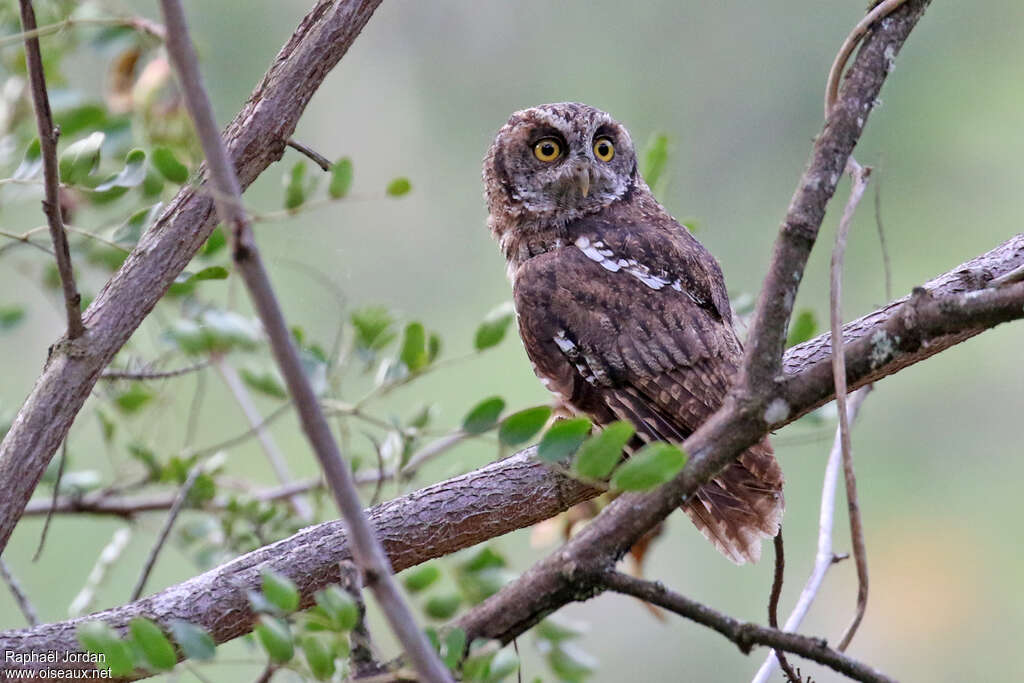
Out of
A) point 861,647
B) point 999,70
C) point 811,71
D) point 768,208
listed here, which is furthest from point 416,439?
point 999,70

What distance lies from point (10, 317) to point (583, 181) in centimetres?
167

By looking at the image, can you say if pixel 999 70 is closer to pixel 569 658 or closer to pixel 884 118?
pixel 884 118

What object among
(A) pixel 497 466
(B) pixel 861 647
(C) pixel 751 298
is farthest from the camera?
(B) pixel 861 647

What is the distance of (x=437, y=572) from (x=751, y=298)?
1.23 meters

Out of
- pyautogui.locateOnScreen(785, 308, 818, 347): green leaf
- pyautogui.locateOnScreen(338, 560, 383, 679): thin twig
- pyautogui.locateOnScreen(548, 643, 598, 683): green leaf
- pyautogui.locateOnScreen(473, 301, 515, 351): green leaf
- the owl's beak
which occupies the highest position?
the owl's beak

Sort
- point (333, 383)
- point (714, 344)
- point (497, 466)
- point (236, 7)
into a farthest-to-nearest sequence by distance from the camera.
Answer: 1. point (236, 7)
2. point (333, 383)
3. point (714, 344)
4. point (497, 466)

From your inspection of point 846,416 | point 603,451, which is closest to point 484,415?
point 603,451

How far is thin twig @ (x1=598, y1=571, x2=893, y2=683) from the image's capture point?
1161 millimetres

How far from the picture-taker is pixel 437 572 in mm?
2369

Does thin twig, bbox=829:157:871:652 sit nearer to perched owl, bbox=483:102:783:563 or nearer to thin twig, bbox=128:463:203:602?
perched owl, bbox=483:102:783:563

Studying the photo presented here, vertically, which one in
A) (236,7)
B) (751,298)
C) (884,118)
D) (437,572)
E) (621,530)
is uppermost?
(236,7)

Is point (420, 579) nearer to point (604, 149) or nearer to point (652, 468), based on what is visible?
point (652, 468)

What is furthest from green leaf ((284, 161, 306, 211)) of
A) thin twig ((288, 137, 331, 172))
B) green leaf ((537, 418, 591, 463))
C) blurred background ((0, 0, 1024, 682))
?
blurred background ((0, 0, 1024, 682))

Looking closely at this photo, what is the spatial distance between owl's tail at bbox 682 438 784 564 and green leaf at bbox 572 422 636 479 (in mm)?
1008
